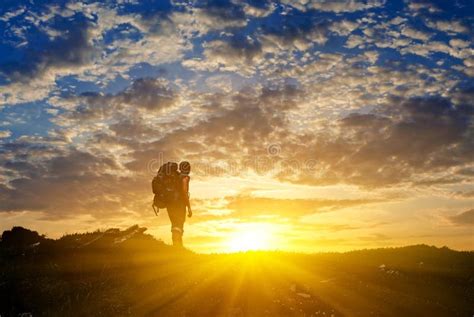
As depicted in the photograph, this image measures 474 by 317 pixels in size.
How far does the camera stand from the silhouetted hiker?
2620 cm

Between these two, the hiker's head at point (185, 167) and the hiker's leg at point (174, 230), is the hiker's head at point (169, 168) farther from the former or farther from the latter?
the hiker's leg at point (174, 230)

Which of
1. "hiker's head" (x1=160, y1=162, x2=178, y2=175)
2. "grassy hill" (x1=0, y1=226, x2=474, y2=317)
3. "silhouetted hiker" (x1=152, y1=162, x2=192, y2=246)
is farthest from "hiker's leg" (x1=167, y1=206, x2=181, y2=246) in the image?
"hiker's head" (x1=160, y1=162, x2=178, y2=175)

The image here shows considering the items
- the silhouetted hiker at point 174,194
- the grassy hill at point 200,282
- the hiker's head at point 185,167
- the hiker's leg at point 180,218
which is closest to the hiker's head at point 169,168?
the silhouetted hiker at point 174,194

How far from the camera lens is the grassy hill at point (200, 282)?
52.2ft

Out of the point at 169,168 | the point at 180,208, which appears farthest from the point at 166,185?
the point at 180,208

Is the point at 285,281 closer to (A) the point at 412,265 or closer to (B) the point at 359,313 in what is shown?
(B) the point at 359,313

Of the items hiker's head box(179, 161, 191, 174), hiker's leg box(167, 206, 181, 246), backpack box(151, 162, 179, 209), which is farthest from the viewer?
hiker's leg box(167, 206, 181, 246)

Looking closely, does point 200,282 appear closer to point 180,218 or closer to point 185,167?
point 180,218

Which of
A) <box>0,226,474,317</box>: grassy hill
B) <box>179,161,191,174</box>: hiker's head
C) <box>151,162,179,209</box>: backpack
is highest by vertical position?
<box>179,161,191,174</box>: hiker's head

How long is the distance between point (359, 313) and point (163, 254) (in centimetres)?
1206

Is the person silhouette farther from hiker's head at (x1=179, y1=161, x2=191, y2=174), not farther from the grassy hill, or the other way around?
the grassy hill

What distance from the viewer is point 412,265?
2597 cm

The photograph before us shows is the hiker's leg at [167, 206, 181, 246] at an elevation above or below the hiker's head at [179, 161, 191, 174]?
below

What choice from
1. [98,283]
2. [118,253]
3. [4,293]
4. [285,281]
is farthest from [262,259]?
[4,293]
